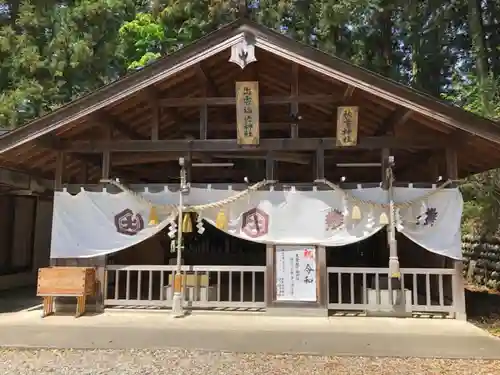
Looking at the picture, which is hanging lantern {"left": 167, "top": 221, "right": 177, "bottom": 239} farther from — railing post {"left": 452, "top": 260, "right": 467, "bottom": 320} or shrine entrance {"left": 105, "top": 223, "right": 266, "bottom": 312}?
railing post {"left": 452, "top": 260, "right": 467, "bottom": 320}

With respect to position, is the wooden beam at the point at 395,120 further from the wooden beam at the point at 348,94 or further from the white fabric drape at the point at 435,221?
the white fabric drape at the point at 435,221

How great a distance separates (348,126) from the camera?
870 cm

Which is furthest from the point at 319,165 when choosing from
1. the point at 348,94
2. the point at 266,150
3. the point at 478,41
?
the point at 478,41

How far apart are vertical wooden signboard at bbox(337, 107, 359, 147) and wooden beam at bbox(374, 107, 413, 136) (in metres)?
0.79

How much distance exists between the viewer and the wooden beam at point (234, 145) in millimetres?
8906

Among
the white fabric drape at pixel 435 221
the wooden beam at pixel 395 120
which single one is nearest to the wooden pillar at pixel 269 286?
the white fabric drape at pixel 435 221

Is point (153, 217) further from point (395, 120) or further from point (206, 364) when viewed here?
point (395, 120)

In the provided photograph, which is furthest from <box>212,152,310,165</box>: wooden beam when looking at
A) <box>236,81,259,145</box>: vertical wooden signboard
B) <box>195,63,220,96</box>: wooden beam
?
<box>195,63,220,96</box>: wooden beam

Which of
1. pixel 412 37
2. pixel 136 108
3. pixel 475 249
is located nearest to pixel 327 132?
pixel 136 108

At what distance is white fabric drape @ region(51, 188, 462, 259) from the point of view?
863 cm

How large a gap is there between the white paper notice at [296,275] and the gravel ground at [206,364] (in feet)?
8.59

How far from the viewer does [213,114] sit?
1100 cm

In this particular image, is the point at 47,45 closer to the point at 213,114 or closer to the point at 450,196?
the point at 213,114

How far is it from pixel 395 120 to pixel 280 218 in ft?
9.15
